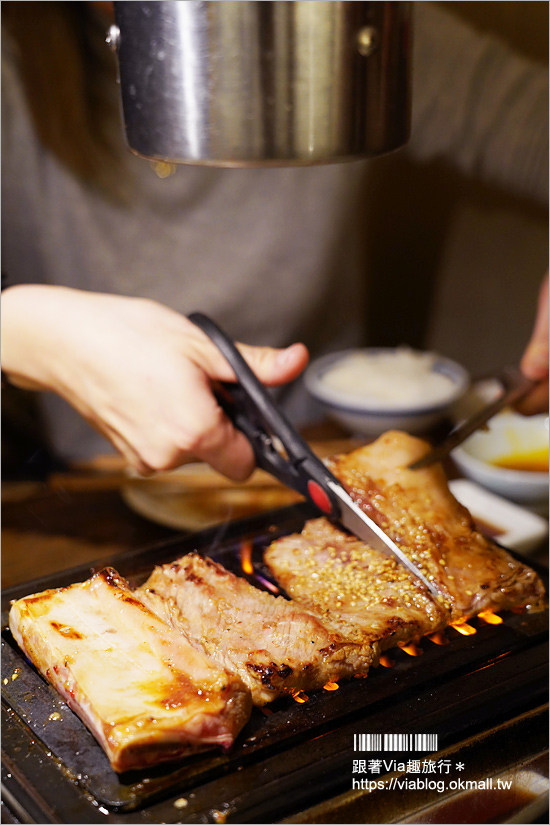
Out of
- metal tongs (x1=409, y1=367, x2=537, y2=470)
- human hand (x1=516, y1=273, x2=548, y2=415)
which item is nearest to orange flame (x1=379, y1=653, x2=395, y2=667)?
metal tongs (x1=409, y1=367, x2=537, y2=470)

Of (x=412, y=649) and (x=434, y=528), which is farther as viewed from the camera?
(x=434, y=528)

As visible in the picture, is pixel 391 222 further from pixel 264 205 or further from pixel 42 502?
pixel 42 502

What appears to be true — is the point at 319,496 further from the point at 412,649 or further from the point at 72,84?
the point at 72,84

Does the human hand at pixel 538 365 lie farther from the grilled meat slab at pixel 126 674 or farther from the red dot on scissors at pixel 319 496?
the grilled meat slab at pixel 126 674

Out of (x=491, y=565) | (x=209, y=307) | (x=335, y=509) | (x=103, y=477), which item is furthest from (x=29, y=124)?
(x=491, y=565)

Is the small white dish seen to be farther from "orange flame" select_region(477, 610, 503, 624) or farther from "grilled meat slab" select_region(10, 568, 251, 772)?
"grilled meat slab" select_region(10, 568, 251, 772)

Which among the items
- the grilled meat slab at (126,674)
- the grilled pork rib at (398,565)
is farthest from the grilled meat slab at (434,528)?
the grilled meat slab at (126,674)

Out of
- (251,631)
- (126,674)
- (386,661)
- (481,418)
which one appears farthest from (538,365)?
(126,674)
